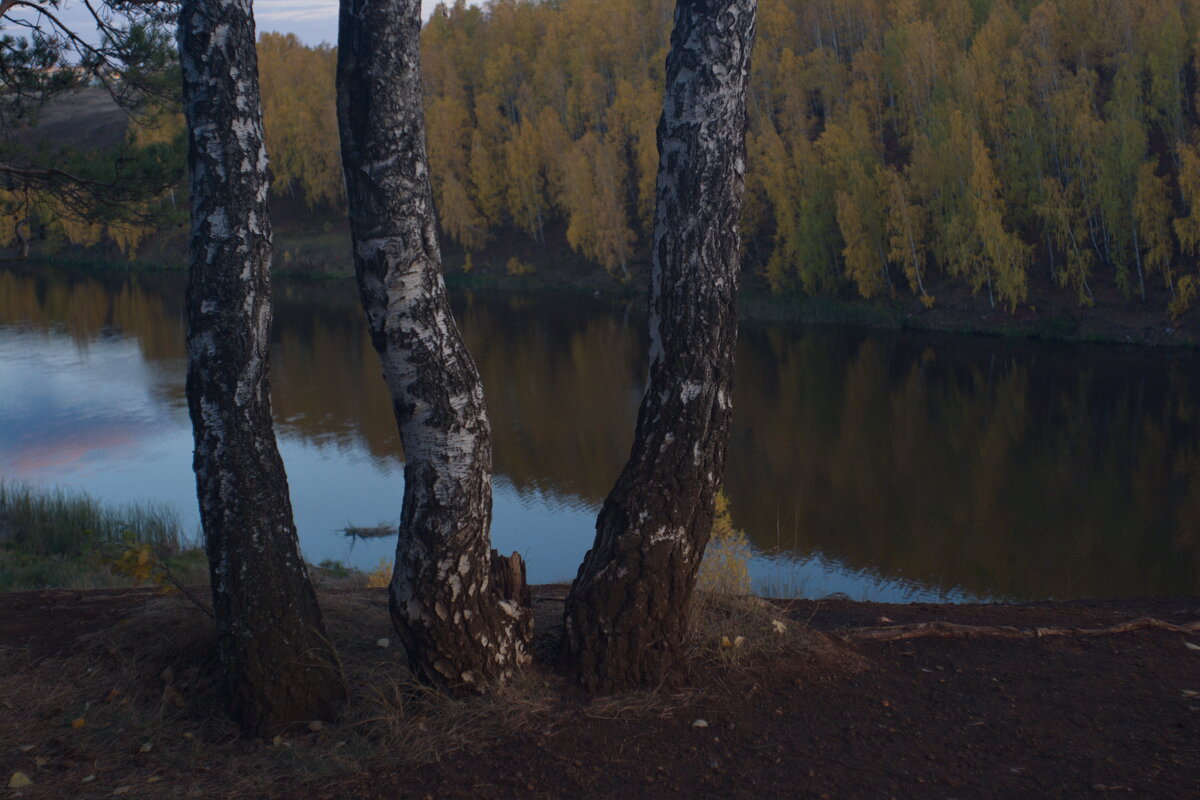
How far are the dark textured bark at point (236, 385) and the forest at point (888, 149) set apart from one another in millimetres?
5689

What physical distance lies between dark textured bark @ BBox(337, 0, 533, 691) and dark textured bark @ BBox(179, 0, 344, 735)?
1.16ft

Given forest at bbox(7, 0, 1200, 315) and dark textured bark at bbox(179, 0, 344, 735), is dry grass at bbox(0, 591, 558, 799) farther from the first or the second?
forest at bbox(7, 0, 1200, 315)

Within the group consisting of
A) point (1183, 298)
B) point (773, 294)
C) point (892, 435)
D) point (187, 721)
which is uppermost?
point (1183, 298)

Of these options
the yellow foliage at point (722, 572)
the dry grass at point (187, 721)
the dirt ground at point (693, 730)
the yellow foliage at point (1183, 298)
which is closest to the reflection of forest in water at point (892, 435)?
the yellow foliage at point (1183, 298)

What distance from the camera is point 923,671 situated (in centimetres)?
373

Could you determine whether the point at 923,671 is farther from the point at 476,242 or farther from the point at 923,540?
the point at 476,242

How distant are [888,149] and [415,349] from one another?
129 feet

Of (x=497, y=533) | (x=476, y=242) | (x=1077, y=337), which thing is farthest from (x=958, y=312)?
(x=476, y=242)

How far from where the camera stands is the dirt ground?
2.93 metres

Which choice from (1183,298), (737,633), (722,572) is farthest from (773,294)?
(737,633)

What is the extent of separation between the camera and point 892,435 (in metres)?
17.9

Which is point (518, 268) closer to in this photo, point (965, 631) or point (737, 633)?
point (965, 631)

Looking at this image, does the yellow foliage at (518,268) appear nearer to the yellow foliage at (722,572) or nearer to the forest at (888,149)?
the forest at (888,149)

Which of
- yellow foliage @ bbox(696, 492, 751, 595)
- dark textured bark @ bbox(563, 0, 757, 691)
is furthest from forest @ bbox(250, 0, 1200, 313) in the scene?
dark textured bark @ bbox(563, 0, 757, 691)
